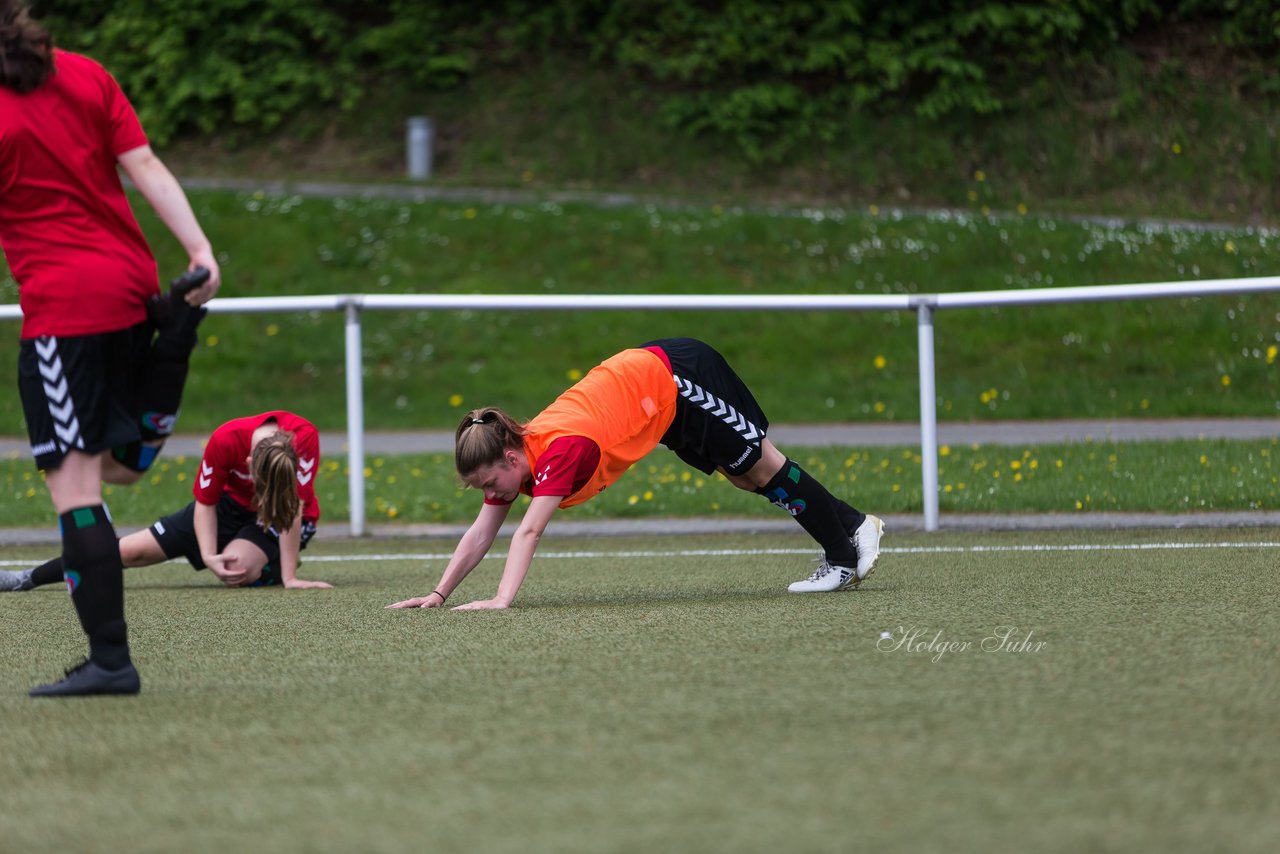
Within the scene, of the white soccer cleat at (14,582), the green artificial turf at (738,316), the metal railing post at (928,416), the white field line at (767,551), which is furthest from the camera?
the green artificial turf at (738,316)

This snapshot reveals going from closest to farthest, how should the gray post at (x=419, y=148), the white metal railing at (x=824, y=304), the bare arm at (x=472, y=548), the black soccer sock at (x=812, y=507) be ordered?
the bare arm at (x=472, y=548), the black soccer sock at (x=812, y=507), the white metal railing at (x=824, y=304), the gray post at (x=419, y=148)

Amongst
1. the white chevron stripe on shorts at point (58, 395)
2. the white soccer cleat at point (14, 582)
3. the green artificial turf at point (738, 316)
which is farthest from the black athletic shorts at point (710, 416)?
the green artificial turf at point (738, 316)

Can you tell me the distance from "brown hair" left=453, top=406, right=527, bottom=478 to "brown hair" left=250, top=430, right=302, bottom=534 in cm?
129

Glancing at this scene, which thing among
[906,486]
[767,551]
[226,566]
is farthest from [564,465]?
[906,486]

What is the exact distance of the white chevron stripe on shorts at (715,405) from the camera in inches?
213

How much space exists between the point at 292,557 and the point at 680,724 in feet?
11.2

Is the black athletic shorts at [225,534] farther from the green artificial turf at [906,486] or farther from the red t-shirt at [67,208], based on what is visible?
the red t-shirt at [67,208]

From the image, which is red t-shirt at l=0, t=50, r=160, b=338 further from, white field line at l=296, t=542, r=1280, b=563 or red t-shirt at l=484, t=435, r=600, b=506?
white field line at l=296, t=542, r=1280, b=563

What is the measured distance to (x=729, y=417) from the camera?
17.9ft

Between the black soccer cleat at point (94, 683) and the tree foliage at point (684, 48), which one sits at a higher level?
the tree foliage at point (684, 48)

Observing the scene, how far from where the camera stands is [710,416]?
5438 millimetres

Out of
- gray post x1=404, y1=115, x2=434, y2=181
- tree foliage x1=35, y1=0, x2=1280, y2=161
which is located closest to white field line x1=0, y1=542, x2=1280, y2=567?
tree foliage x1=35, y1=0, x2=1280, y2=161

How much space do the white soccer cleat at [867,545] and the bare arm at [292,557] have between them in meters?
2.11

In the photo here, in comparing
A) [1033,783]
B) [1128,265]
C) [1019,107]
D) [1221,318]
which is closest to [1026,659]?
[1033,783]
